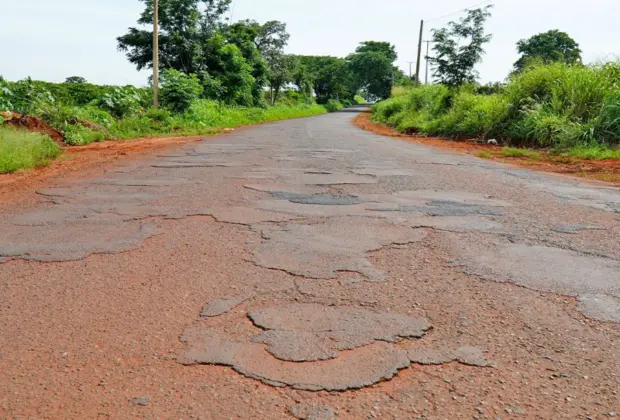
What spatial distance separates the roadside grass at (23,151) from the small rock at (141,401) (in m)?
6.93

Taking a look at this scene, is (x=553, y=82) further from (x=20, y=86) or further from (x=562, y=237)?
(x=20, y=86)

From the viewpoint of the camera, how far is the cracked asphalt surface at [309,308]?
200 centimetres

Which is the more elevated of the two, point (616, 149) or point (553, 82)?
point (553, 82)

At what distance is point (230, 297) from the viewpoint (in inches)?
115

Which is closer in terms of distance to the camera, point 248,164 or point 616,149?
point 248,164

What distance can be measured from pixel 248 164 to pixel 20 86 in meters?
8.96

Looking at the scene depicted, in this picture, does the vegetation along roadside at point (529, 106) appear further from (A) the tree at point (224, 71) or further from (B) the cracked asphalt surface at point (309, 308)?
(A) the tree at point (224, 71)

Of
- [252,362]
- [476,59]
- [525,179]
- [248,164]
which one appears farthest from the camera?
[476,59]

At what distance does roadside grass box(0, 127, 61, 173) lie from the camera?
779 cm

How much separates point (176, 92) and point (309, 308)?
708 inches

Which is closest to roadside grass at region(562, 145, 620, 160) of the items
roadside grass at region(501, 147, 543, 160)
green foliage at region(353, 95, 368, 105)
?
roadside grass at region(501, 147, 543, 160)

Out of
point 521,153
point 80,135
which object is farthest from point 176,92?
point 521,153

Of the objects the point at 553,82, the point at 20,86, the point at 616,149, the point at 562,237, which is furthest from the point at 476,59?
the point at 562,237

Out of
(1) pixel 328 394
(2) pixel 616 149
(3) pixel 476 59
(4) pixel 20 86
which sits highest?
(3) pixel 476 59
